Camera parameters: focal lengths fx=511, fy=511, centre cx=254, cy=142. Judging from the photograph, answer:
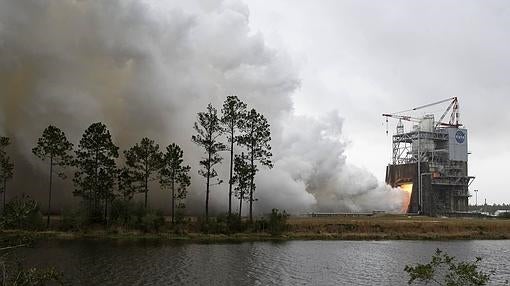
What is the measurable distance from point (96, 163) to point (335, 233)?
1623 inches

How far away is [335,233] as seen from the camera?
87.0m

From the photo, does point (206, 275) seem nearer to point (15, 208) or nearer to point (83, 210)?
point (15, 208)

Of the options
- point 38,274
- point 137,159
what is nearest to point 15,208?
point 38,274

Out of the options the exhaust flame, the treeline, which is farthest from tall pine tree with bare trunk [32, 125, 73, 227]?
the exhaust flame

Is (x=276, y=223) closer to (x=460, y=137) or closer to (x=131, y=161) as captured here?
(x=131, y=161)

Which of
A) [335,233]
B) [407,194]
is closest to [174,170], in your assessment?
[335,233]

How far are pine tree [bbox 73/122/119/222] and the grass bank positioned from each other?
6.85m

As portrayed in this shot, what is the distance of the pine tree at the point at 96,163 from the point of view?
80375mm

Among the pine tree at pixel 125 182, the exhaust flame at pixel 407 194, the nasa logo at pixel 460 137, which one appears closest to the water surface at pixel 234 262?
the pine tree at pixel 125 182

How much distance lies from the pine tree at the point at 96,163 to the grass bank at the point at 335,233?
6.85 metres

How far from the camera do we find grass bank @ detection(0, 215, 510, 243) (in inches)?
2960

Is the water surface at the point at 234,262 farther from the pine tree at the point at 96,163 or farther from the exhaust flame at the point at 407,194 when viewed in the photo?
the exhaust flame at the point at 407,194

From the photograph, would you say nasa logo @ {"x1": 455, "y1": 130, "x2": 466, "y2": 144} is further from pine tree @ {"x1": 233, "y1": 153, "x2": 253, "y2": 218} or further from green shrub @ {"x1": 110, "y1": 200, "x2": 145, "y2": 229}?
green shrub @ {"x1": 110, "y1": 200, "x2": 145, "y2": 229}

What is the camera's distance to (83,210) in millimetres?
79812
